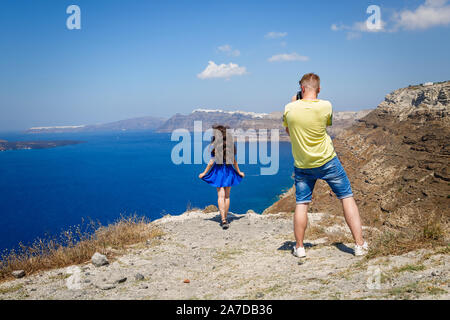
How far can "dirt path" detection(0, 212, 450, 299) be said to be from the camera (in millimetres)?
2750

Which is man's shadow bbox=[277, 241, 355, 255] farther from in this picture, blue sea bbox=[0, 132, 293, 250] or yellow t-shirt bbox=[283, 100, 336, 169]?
blue sea bbox=[0, 132, 293, 250]

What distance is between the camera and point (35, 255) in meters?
4.84

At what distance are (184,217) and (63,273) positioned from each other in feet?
15.7

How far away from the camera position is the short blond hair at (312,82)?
364 cm

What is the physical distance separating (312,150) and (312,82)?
2.79ft

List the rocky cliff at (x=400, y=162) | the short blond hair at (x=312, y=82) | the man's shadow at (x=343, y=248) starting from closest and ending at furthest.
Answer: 1. the short blond hair at (x=312, y=82)
2. the man's shadow at (x=343, y=248)
3. the rocky cliff at (x=400, y=162)

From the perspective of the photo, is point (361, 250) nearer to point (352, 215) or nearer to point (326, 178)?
point (352, 215)

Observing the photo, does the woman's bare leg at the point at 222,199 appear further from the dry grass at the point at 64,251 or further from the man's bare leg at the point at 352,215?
the man's bare leg at the point at 352,215

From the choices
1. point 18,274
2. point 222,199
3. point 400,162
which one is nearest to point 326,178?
point 222,199

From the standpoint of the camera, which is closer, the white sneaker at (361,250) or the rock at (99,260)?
the white sneaker at (361,250)

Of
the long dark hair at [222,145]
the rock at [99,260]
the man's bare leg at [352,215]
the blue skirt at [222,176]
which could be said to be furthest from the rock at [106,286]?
the long dark hair at [222,145]

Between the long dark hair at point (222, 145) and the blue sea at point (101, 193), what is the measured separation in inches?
1317

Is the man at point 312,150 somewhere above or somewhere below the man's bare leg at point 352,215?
above
